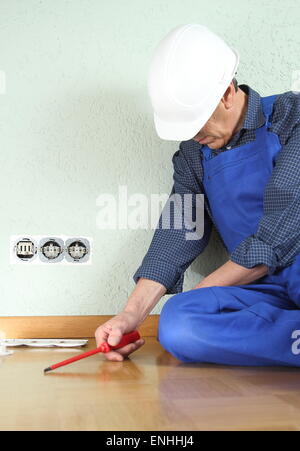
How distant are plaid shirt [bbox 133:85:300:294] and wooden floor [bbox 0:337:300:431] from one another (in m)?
0.25

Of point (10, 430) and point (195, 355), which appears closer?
point (10, 430)

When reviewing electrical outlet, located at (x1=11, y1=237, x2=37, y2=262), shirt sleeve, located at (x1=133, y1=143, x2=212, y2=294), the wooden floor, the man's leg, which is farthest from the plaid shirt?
electrical outlet, located at (x1=11, y1=237, x2=37, y2=262)

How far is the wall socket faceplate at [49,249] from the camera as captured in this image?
5.78ft

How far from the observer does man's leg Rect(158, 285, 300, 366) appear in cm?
133

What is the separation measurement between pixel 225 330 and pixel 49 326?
645 mm

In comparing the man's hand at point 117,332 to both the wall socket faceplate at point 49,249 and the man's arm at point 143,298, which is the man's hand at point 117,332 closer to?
the man's arm at point 143,298

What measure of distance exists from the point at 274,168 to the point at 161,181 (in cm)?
52

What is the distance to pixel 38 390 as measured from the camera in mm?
1088

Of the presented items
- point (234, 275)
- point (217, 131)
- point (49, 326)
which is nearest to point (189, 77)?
point (217, 131)

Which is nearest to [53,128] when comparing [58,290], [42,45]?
[42,45]

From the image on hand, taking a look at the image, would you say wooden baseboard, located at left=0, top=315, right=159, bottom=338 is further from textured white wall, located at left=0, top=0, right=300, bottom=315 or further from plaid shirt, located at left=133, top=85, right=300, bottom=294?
plaid shirt, located at left=133, top=85, right=300, bottom=294

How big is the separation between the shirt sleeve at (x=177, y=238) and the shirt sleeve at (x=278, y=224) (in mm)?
271

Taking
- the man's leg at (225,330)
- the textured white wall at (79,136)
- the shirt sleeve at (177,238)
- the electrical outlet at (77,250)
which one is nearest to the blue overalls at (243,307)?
the man's leg at (225,330)

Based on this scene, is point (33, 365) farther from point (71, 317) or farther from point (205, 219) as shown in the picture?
point (205, 219)
